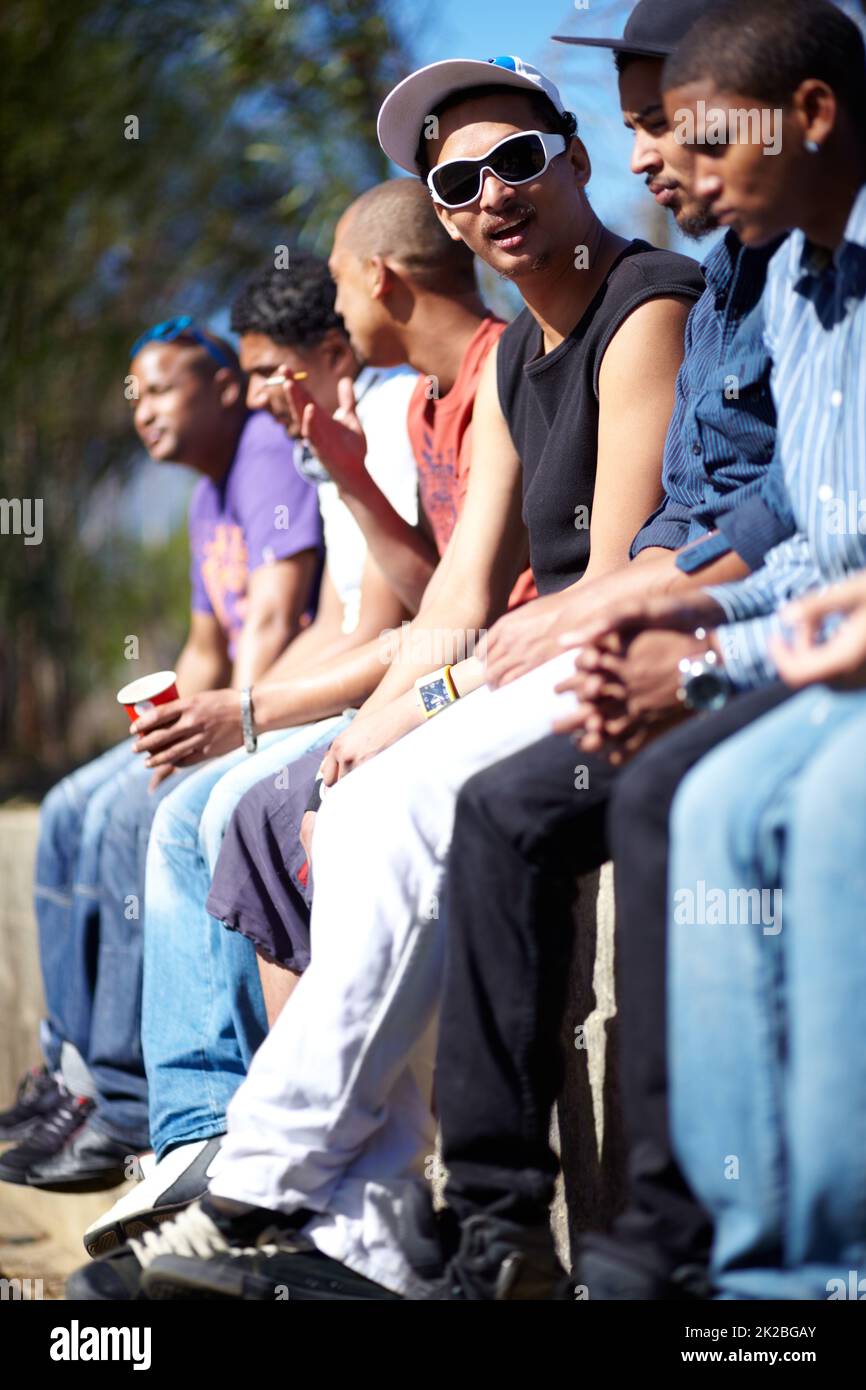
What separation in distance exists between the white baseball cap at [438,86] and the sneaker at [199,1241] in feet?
6.40

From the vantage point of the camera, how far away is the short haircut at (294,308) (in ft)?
13.2

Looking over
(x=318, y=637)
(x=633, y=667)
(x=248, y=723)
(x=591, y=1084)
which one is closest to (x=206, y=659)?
(x=318, y=637)

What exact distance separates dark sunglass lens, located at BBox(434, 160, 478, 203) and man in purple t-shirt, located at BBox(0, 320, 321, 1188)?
136 cm

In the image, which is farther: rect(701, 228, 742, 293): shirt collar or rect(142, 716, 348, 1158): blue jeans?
rect(142, 716, 348, 1158): blue jeans

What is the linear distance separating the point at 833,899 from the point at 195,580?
3.31 meters

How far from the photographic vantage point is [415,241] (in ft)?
11.4

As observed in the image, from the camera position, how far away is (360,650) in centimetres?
334

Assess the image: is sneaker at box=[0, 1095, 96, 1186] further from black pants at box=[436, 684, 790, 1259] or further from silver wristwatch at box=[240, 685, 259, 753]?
black pants at box=[436, 684, 790, 1259]

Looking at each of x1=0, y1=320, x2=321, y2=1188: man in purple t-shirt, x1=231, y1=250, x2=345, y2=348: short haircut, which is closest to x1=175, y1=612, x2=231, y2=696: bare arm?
x1=0, y1=320, x2=321, y2=1188: man in purple t-shirt

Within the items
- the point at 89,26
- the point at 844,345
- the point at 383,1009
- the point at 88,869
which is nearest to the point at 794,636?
the point at 844,345

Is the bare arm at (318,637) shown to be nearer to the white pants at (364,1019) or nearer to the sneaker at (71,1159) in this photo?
the sneaker at (71,1159)

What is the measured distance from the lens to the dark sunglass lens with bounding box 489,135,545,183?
271 cm
